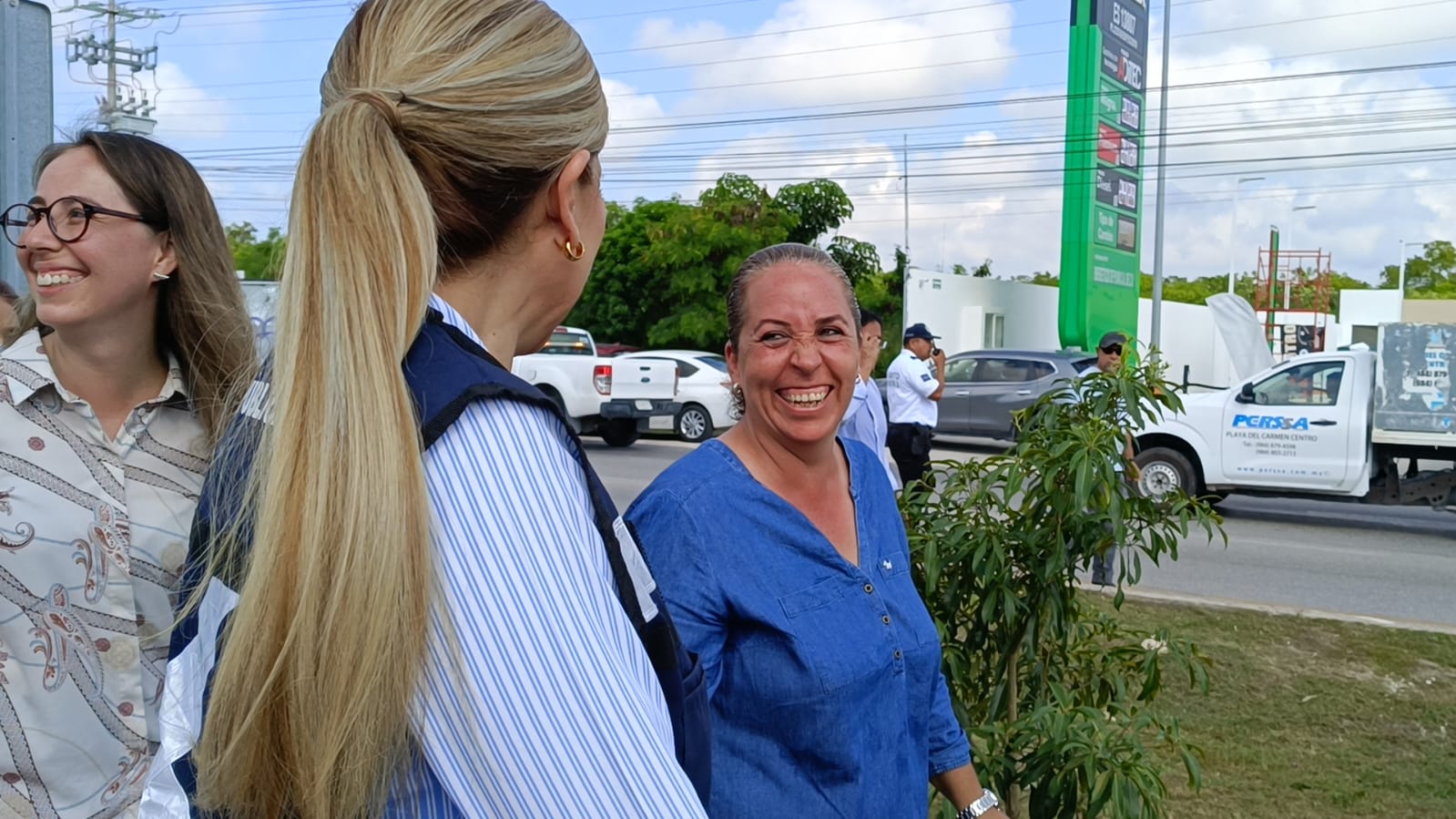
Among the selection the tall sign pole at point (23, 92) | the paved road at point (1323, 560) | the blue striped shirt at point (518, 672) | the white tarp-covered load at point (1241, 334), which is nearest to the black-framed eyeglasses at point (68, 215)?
the blue striped shirt at point (518, 672)

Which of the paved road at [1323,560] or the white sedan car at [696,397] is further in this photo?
the white sedan car at [696,397]

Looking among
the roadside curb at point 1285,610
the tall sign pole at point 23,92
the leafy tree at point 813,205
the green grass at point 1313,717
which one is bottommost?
the green grass at point 1313,717

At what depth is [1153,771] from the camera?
2707 millimetres

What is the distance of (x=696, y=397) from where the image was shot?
19.0 metres

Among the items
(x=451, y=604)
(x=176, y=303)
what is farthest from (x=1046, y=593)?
(x=451, y=604)

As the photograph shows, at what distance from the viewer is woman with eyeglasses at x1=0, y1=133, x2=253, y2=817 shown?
6.62 feet

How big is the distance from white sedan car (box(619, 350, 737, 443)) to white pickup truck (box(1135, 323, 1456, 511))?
7.75m

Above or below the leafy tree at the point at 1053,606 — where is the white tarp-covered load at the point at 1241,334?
above

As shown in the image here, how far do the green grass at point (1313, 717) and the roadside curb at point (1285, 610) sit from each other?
11cm

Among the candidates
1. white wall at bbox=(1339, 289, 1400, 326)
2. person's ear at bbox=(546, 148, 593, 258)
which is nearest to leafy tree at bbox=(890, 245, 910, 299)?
white wall at bbox=(1339, 289, 1400, 326)

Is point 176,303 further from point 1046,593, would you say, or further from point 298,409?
point 1046,593

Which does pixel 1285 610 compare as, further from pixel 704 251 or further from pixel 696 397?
pixel 704 251

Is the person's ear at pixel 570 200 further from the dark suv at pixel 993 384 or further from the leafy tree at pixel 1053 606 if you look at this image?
the dark suv at pixel 993 384

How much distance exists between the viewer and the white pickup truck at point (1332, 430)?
1188 centimetres
